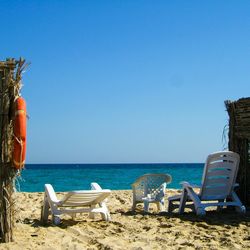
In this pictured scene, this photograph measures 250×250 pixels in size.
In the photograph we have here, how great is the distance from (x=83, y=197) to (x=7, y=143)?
1845mm

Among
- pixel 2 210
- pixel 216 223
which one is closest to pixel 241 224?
Result: pixel 216 223

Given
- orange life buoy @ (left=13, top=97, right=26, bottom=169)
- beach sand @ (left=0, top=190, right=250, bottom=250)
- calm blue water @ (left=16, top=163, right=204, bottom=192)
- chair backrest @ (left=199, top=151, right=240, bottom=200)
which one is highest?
orange life buoy @ (left=13, top=97, right=26, bottom=169)

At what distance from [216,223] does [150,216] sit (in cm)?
113

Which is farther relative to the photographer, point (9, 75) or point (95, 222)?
point (95, 222)

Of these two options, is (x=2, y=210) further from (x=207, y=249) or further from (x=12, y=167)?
(x=207, y=249)

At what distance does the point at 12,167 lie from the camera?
5.25 meters

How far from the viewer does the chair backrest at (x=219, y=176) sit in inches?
303

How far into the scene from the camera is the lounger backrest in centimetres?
655

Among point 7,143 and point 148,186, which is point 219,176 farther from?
point 7,143

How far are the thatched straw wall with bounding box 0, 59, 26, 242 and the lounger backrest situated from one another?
4.36 feet

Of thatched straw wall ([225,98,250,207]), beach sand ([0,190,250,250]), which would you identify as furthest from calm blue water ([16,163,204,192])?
thatched straw wall ([225,98,250,207])

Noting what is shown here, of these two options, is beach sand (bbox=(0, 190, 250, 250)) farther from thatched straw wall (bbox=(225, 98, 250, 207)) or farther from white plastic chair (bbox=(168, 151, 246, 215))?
thatched straw wall (bbox=(225, 98, 250, 207))

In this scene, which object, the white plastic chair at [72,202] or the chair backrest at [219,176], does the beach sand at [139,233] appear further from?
the chair backrest at [219,176]

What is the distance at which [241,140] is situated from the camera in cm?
873
